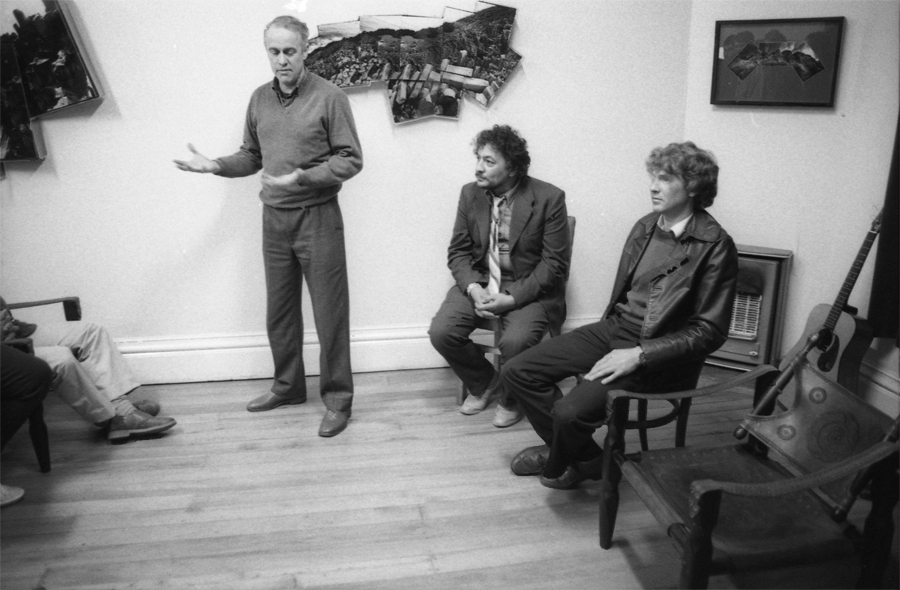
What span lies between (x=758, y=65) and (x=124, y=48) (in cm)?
317

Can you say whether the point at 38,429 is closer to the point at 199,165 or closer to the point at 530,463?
the point at 199,165

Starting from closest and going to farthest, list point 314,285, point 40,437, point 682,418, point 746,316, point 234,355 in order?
Answer: point 682,418
point 40,437
point 314,285
point 746,316
point 234,355

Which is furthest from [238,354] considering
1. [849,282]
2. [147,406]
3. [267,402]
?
[849,282]

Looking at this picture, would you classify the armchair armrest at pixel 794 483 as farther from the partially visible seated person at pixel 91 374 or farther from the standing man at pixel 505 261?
the partially visible seated person at pixel 91 374

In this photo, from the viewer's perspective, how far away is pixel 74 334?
3049 millimetres

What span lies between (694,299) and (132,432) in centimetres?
246

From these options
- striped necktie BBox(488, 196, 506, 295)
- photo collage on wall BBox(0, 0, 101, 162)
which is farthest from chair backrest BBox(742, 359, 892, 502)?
photo collage on wall BBox(0, 0, 101, 162)

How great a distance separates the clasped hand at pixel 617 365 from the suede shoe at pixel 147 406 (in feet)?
6.97

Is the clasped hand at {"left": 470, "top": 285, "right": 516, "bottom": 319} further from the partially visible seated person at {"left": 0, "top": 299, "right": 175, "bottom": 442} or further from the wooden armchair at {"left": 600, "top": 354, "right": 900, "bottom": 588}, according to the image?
the partially visible seated person at {"left": 0, "top": 299, "right": 175, "bottom": 442}

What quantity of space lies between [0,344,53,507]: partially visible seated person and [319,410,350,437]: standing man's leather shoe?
3.75 feet

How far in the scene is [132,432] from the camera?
307 centimetres

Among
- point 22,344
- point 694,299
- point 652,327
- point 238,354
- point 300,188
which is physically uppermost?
point 300,188

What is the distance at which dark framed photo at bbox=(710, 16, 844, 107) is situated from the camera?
3.26 metres

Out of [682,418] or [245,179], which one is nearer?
[682,418]
